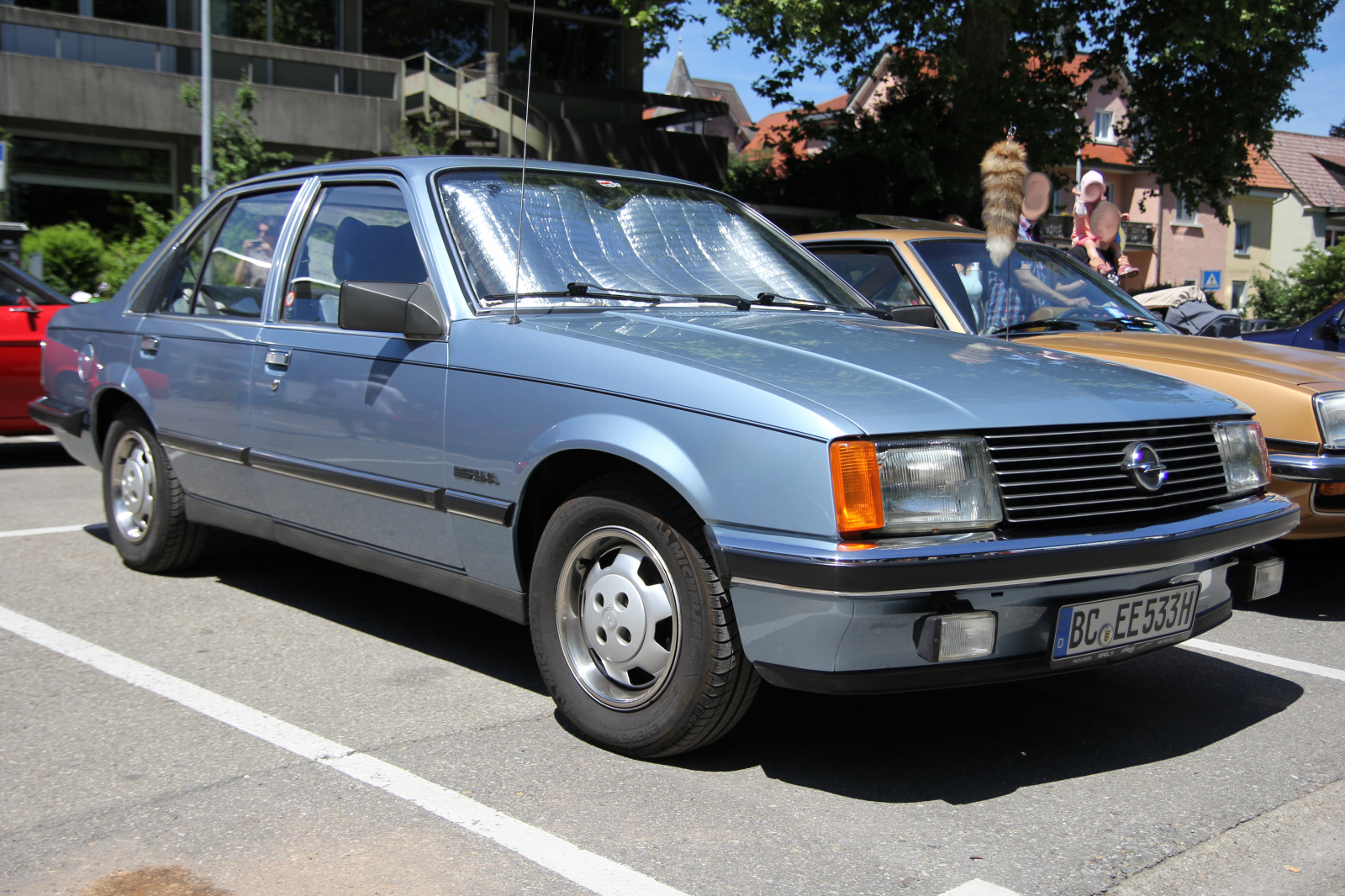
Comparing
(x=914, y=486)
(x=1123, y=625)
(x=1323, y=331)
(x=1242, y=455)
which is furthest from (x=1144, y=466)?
(x=1323, y=331)

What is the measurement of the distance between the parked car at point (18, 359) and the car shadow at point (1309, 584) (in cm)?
767

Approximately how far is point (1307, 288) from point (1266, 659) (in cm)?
3458

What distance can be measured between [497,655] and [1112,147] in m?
48.5

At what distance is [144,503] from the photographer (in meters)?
5.45

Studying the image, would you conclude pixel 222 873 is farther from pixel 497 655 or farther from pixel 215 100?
pixel 215 100

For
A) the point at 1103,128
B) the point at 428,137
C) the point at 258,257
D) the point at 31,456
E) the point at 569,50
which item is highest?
the point at 1103,128

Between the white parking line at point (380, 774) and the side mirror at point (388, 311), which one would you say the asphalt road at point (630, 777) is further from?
the side mirror at point (388, 311)

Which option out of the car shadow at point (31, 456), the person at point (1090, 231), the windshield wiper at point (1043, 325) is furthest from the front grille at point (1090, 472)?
the car shadow at point (31, 456)

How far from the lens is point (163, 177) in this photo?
78.0 feet

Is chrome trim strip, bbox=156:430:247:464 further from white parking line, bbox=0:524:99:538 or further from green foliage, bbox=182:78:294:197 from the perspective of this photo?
green foliage, bbox=182:78:294:197

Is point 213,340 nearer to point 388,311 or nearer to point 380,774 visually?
point 388,311

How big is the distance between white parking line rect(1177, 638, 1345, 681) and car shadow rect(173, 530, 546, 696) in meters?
2.47

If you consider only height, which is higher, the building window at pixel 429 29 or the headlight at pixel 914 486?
the building window at pixel 429 29

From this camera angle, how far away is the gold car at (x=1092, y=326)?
16.5 feet
